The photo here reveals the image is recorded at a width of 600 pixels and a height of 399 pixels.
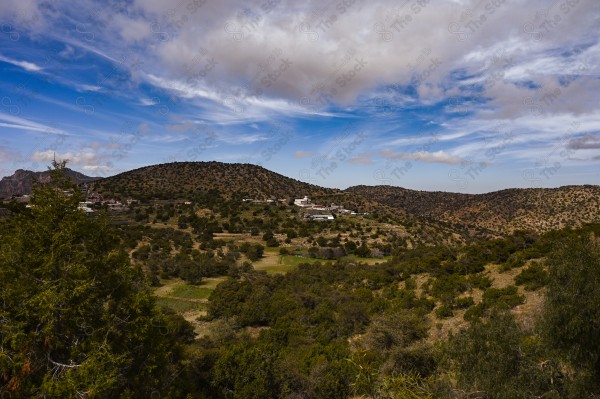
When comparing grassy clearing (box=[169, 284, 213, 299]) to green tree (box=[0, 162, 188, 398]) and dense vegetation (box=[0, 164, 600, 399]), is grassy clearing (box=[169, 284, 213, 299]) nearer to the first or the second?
dense vegetation (box=[0, 164, 600, 399])

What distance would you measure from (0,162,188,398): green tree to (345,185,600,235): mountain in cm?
8266

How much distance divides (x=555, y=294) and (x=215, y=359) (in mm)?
16060

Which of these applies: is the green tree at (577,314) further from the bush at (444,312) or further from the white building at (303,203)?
the white building at (303,203)

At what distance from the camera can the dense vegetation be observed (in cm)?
948

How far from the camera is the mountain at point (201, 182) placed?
10175 cm

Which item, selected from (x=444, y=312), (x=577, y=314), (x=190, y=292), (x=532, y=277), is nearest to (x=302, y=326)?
(x=444, y=312)

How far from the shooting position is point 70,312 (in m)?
9.68

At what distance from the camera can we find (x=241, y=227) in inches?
2970

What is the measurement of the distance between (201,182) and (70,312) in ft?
351

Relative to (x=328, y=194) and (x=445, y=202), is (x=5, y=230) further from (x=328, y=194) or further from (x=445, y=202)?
(x=445, y=202)

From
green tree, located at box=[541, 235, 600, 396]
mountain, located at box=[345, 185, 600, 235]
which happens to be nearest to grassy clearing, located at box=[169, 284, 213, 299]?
green tree, located at box=[541, 235, 600, 396]

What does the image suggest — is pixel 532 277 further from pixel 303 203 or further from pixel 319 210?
pixel 303 203

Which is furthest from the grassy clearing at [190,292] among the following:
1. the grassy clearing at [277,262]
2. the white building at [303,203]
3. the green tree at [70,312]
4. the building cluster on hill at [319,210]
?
the white building at [303,203]

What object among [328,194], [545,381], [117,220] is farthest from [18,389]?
[328,194]
